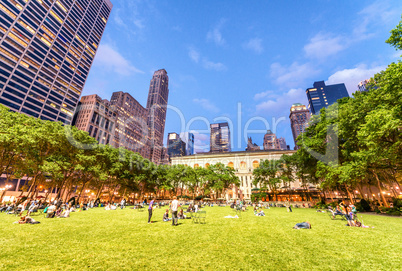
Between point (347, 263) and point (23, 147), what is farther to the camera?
point (23, 147)

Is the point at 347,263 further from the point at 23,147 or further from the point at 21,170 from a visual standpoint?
the point at 21,170

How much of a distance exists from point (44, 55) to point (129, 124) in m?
66.8

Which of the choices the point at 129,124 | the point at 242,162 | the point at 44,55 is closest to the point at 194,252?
the point at 242,162

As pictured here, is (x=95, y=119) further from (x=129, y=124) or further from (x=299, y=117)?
(x=299, y=117)

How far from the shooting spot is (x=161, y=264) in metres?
4.96

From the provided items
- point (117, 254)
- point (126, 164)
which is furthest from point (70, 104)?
point (117, 254)

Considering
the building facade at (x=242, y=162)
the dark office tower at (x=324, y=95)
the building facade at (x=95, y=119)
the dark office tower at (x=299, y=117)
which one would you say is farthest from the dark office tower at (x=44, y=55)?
the dark office tower at (x=324, y=95)

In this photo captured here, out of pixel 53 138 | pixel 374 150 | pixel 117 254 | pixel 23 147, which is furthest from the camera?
pixel 53 138

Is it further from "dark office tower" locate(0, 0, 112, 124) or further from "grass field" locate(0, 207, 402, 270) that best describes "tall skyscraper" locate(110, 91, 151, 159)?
"grass field" locate(0, 207, 402, 270)

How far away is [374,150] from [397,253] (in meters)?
15.2

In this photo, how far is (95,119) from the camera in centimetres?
9850

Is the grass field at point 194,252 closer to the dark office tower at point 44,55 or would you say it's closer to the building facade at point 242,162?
the building facade at point 242,162

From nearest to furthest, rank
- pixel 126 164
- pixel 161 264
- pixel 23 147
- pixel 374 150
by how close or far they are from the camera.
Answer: pixel 161 264
pixel 374 150
pixel 23 147
pixel 126 164

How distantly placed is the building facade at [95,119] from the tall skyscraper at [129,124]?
1088cm
